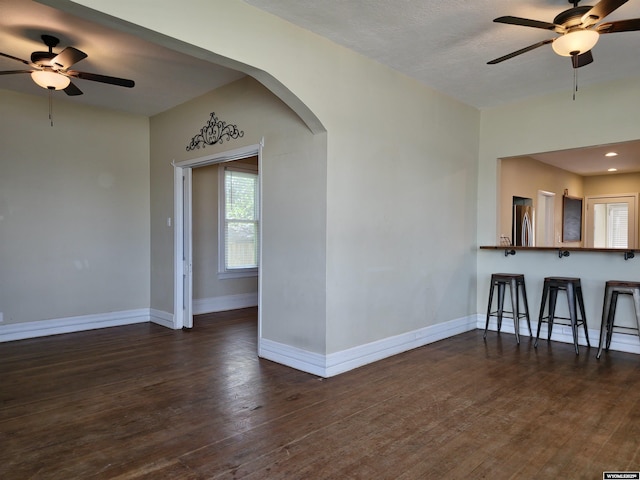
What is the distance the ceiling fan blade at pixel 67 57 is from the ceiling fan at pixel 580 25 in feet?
9.99

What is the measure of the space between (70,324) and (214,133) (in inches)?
118

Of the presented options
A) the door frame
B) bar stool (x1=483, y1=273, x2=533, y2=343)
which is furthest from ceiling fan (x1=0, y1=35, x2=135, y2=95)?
bar stool (x1=483, y1=273, x2=533, y2=343)

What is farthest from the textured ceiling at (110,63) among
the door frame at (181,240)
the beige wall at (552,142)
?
the beige wall at (552,142)

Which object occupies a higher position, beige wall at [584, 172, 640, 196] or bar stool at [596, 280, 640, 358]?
beige wall at [584, 172, 640, 196]

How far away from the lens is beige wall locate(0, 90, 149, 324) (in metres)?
4.75

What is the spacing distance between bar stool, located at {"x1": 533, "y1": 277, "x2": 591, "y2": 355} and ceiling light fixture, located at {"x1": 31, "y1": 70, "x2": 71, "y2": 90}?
5.22 meters

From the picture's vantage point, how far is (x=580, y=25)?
2.82 m

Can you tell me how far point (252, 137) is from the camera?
4199 mm

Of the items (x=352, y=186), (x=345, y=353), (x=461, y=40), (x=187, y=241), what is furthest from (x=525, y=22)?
(x=187, y=241)

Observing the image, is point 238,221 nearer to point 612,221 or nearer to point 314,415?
point 314,415

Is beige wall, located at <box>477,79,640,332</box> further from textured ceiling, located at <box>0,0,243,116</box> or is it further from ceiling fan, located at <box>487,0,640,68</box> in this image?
textured ceiling, located at <box>0,0,243,116</box>

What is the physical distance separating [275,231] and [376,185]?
3.49ft

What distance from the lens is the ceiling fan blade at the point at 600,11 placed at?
8.14 feet

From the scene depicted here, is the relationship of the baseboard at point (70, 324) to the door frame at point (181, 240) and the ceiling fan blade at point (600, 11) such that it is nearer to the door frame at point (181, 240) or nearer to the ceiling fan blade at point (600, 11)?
the door frame at point (181, 240)
